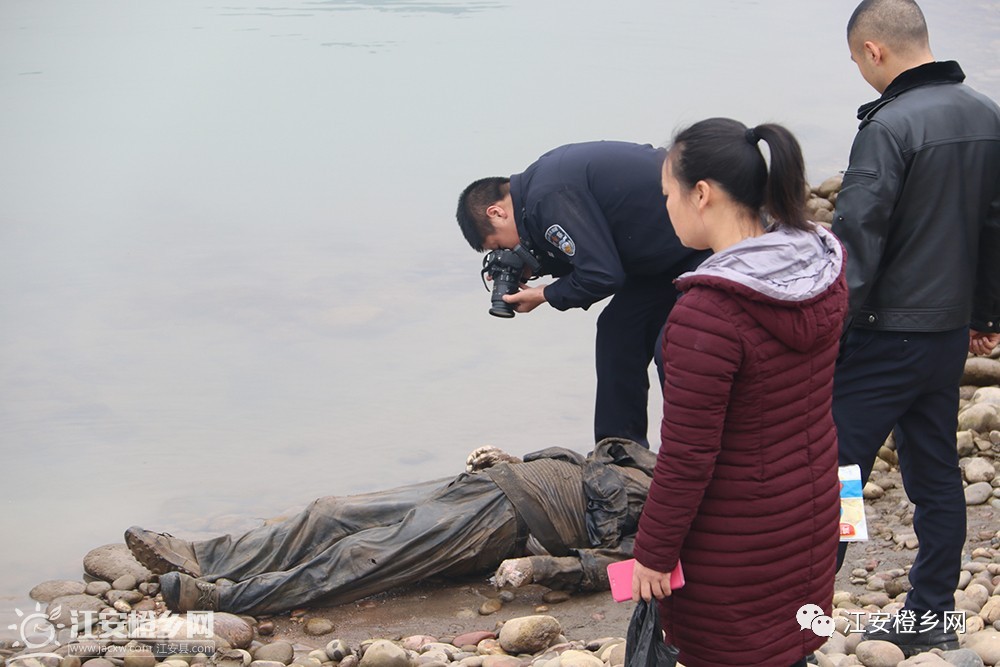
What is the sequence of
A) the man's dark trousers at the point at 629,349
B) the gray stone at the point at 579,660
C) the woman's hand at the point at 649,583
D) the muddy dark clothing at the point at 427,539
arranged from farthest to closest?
Answer: 1. the man's dark trousers at the point at 629,349
2. the muddy dark clothing at the point at 427,539
3. the gray stone at the point at 579,660
4. the woman's hand at the point at 649,583

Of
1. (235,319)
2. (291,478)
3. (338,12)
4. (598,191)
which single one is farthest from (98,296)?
(338,12)

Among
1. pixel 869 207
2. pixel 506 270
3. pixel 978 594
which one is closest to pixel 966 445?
pixel 978 594

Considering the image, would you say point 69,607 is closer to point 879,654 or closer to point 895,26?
point 879,654

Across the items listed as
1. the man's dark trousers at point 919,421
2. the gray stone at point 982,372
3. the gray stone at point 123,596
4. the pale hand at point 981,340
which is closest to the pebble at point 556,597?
the man's dark trousers at point 919,421

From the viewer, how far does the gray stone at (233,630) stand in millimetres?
3408

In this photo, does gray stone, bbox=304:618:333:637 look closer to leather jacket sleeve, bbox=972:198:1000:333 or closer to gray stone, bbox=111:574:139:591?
gray stone, bbox=111:574:139:591

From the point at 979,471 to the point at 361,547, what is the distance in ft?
7.62

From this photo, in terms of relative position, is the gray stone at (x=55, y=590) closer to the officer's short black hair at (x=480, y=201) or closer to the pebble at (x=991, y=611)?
the officer's short black hair at (x=480, y=201)

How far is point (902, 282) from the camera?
108 inches

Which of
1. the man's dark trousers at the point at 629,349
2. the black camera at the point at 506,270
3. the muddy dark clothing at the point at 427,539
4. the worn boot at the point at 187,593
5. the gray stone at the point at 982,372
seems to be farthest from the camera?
the gray stone at the point at 982,372

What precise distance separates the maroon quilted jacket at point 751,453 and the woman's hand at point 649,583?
2 centimetres

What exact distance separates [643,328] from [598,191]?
0.58 m

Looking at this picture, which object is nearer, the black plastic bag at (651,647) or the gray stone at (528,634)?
the black plastic bag at (651,647)

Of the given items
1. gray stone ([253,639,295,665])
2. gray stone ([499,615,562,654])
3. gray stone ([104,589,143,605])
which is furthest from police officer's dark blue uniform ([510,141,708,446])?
gray stone ([104,589,143,605])
